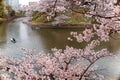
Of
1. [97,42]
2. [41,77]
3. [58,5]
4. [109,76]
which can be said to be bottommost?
[109,76]

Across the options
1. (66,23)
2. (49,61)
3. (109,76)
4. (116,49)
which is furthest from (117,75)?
(66,23)

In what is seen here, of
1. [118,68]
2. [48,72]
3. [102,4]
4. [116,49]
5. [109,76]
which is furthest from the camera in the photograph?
[116,49]

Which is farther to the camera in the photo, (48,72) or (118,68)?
(118,68)

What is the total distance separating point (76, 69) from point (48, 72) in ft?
2.45

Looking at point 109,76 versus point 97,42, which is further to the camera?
point 109,76

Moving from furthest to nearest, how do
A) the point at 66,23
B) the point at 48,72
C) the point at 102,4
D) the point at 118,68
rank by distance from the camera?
the point at 66,23 < the point at 118,68 < the point at 102,4 < the point at 48,72

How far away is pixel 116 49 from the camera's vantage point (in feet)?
62.5

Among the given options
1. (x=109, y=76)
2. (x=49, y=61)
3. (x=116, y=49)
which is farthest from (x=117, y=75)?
(x=49, y=61)

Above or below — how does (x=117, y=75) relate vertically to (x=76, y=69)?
below

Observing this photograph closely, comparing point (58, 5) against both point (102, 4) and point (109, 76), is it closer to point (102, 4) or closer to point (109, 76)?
point (102, 4)

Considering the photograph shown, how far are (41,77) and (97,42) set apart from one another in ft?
4.68

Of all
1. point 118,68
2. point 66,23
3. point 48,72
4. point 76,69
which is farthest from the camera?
point 66,23

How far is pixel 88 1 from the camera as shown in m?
6.13

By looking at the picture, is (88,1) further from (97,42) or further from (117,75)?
(117,75)
